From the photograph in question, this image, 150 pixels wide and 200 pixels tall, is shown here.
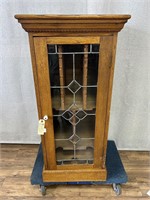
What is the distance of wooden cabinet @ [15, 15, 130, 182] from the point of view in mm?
823

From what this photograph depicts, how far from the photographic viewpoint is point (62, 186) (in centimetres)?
129

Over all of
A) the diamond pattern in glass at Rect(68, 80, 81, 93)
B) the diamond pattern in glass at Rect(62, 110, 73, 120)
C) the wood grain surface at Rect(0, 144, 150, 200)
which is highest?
the diamond pattern in glass at Rect(68, 80, 81, 93)

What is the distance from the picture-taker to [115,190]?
1.25m

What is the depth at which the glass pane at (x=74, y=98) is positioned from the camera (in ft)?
2.99

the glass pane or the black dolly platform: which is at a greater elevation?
the glass pane

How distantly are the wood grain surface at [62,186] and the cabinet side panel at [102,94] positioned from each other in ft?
0.78

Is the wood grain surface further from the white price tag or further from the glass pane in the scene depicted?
the white price tag

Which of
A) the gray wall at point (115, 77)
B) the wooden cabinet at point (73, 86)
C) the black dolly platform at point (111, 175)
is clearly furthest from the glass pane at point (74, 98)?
the gray wall at point (115, 77)

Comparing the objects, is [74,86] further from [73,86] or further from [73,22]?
[73,22]

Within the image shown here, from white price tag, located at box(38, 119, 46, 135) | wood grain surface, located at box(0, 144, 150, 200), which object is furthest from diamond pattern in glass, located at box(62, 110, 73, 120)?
wood grain surface, located at box(0, 144, 150, 200)

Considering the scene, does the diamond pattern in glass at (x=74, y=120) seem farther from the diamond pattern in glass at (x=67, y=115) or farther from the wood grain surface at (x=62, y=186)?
the wood grain surface at (x=62, y=186)

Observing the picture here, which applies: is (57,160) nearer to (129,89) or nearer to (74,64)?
(74,64)

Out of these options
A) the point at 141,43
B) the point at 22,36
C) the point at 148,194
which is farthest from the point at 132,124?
the point at 22,36

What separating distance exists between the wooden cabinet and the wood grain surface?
0.13 m
